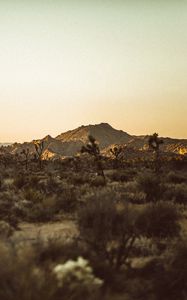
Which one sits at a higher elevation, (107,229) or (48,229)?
(107,229)

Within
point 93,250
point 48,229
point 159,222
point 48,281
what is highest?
point 48,281

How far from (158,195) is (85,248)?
38.6 ft

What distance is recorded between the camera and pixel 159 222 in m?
12.5

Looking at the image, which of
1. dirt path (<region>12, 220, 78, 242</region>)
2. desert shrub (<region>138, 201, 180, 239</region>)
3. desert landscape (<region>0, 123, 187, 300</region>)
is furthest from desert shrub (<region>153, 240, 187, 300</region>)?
dirt path (<region>12, 220, 78, 242</region>)

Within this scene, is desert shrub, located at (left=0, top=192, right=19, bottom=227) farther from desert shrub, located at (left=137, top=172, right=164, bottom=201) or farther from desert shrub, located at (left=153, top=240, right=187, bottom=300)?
desert shrub, located at (left=153, top=240, right=187, bottom=300)

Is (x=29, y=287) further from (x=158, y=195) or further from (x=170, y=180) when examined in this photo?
(x=170, y=180)

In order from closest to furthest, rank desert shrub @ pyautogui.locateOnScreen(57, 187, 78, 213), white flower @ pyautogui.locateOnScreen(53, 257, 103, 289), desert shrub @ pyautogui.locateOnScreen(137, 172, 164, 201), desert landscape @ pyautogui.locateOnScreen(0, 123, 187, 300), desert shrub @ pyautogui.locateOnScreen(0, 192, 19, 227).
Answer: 1. white flower @ pyautogui.locateOnScreen(53, 257, 103, 289)
2. desert landscape @ pyautogui.locateOnScreen(0, 123, 187, 300)
3. desert shrub @ pyautogui.locateOnScreen(0, 192, 19, 227)
4. desert shrub @ pyautogui.locateOnScreen(57, 187, 78, 213)
5. desert shrub @ pyautogui.locateOnScreen(137, 172, 164, 201)

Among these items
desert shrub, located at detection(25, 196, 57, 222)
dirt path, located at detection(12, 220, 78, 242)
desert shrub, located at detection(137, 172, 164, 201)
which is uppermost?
desert shrub, located at detection(137, 172, 164, 201)

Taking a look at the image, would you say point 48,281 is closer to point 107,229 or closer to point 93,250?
point 93,250

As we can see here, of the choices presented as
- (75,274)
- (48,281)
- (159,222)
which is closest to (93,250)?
(48,281)

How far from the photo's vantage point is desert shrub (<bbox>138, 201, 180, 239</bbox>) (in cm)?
1196

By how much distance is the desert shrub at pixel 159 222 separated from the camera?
11956mm

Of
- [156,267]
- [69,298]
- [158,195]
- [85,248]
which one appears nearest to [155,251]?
[156,267]

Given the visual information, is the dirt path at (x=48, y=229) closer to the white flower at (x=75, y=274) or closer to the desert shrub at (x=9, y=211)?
the desert shrub at (x=9, y=211)
